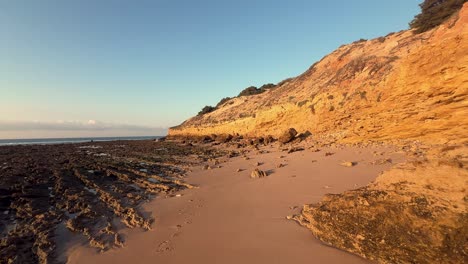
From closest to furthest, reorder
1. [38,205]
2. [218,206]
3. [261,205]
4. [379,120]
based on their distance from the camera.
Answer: [261,205]
[218,206]
[38,205]
[379,120]

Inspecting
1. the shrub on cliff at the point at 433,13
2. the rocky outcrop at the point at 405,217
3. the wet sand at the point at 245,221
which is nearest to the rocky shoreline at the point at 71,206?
the wet sand at the point at 245,221

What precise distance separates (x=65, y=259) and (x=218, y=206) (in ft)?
10.3

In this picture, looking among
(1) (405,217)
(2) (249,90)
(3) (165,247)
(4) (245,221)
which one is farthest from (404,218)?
(2) (249,90)

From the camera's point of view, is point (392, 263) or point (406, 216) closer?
point (392, 263)

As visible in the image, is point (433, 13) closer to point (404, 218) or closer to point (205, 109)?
point (404, 218)

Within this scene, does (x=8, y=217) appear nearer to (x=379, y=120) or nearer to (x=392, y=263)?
(x=392, y=263)

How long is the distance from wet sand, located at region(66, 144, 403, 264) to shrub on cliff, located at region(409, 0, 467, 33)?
48.1ft

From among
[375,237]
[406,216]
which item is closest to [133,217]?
[375,237]

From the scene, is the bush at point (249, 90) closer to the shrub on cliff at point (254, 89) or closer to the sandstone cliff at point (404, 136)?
the shrub on cliff at point (254, 89)

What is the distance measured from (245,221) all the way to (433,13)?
71.1 feet

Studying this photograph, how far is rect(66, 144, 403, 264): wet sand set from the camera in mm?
3861

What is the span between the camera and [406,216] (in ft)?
12.3

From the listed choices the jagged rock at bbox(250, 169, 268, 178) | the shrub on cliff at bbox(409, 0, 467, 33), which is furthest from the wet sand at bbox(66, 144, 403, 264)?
the shrub on cliff at bbox(409, 0, 467, 33)

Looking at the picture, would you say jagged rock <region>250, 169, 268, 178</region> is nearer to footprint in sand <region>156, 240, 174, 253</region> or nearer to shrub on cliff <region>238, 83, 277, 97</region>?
footprint in sand <region>156, 240, 174, 253</region>
